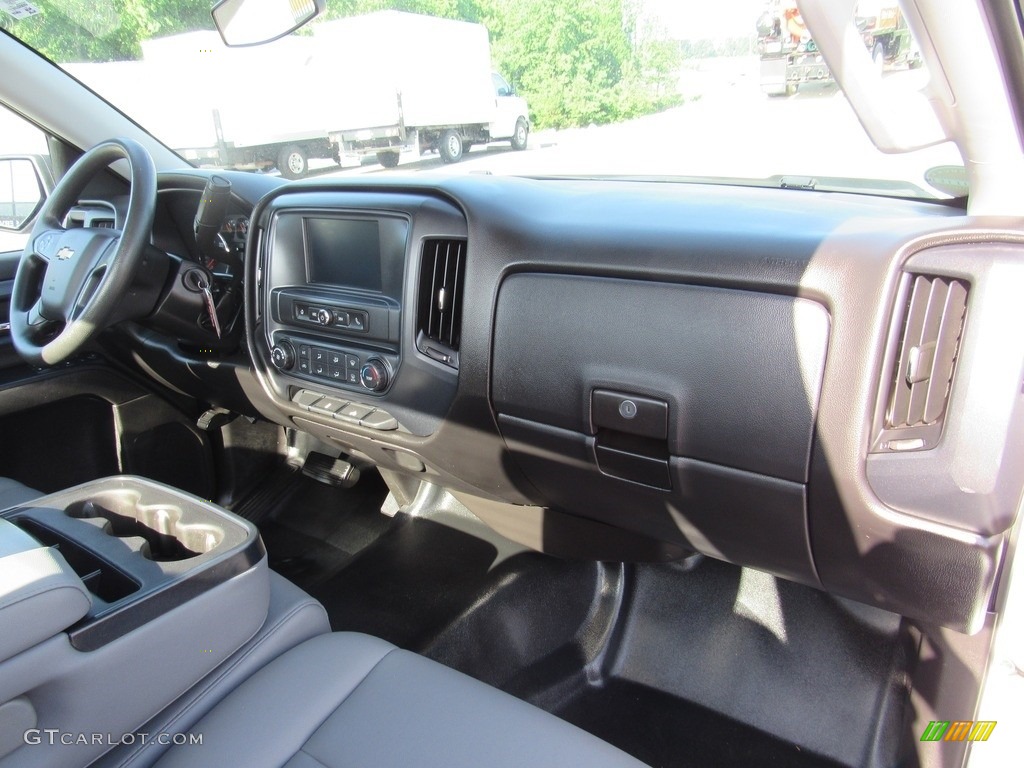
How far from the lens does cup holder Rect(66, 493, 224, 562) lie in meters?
1.55

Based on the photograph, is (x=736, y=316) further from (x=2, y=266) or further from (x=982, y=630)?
(x=2, y=266)

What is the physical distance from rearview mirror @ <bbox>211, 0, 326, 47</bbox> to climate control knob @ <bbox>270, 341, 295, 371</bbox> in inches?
33.9

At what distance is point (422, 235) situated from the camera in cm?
171

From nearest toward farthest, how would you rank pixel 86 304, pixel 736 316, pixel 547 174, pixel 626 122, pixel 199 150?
pixel 736 316
pixel 86 304
pixel 626 122
pixel 547 174
pixel 199 150

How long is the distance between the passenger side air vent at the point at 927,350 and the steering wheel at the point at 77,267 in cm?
163

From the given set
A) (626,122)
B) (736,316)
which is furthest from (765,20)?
(736,316)

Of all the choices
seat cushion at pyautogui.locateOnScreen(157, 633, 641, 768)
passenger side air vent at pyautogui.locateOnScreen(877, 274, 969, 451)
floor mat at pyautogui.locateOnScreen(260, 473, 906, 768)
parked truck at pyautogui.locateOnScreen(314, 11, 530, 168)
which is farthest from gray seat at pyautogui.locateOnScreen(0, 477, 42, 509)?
passenger side air vent at pyautogui.locateOnScreen(877, 274, 969, 451)

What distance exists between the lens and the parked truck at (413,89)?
8.71 feet

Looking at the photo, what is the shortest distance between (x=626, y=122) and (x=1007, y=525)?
1407 mm

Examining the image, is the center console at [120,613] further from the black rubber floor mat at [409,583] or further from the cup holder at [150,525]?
the black rubber floor mat at [409,583]

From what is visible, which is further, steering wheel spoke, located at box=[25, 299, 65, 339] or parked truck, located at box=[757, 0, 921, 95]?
steering wheel spoke, located at box=[25, 299, 65, 339]

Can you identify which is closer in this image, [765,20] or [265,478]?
[765,20]

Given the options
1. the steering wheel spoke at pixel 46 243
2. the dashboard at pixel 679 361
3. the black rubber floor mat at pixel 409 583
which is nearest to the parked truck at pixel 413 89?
the dashboard at pixel 679 361

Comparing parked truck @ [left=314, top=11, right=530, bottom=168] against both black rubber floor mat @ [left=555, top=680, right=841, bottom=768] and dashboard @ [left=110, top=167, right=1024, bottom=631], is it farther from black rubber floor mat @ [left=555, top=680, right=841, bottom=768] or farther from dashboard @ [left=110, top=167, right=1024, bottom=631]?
black rubber floor mat @ [left=555, top=680, right=841, bottom=768]
